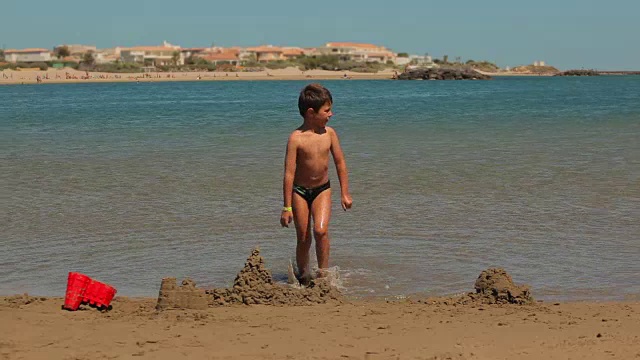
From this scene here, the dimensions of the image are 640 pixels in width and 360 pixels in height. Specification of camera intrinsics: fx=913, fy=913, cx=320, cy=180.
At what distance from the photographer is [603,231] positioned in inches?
339

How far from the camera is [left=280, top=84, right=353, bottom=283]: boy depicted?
21.7 ft

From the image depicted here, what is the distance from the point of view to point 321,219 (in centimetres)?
670

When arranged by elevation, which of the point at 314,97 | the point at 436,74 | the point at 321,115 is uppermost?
the point at 314,97

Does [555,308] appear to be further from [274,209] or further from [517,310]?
[274,209]

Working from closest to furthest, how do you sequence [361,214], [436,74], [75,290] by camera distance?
[75,290]
[361,214]
[436,74]

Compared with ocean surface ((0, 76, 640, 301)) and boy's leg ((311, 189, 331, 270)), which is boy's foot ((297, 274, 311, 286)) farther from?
ocean surface ((0, 76, 640, 301))

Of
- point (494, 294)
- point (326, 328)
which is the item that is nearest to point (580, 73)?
point (494, 294)

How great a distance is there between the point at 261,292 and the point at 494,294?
1.51m

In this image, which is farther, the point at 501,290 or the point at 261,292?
the point at 261,292

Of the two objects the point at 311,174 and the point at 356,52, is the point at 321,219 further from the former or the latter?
the point at 356,52

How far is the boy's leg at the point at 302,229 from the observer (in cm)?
677

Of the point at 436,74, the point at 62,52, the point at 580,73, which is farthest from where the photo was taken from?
the point at 62,52

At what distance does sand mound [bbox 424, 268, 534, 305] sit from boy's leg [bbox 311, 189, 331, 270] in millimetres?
1051

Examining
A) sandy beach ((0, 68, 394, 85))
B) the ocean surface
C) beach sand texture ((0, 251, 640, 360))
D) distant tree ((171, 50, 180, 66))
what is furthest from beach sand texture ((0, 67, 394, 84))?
beach sand texture ((0, 251, 640, 360))
